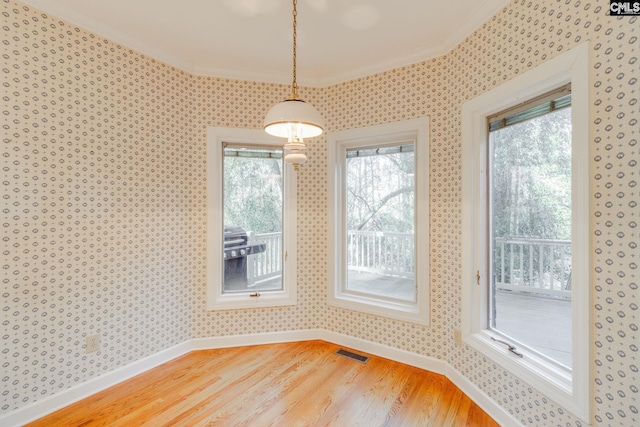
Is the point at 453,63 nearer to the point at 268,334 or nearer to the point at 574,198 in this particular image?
the point at 574,198

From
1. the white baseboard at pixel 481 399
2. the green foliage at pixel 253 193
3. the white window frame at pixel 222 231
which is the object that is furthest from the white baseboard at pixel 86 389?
the white baseboard at pixel 481 399

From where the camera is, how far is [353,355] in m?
2.78

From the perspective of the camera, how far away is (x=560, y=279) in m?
1.66

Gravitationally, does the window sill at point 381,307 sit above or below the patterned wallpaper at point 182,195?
below

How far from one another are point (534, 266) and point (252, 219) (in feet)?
7.85

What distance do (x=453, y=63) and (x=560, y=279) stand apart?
172cm

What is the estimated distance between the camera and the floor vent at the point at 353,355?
269 centimetres

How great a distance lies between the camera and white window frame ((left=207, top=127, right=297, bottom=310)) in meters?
2.86

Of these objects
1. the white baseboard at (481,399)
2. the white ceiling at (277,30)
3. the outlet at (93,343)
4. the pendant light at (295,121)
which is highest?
the white ceiling at (277,30)

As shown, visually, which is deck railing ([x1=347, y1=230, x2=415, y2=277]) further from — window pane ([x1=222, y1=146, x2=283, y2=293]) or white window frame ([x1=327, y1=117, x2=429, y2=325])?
window pane ([x1=222, y1=146, x2=283, y2=293])

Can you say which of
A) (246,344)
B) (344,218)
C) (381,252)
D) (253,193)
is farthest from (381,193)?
(246,344)

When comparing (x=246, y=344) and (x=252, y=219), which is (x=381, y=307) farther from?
(x=252, y=219)

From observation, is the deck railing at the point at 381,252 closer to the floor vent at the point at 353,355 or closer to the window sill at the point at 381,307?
the window sill at the point at 381,307

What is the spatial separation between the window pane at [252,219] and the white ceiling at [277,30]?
86 centimetres
